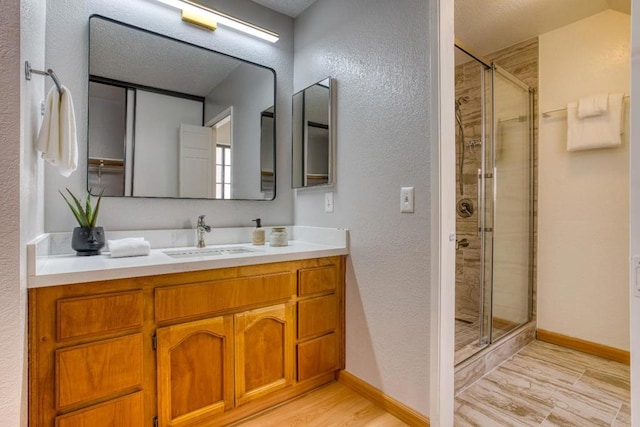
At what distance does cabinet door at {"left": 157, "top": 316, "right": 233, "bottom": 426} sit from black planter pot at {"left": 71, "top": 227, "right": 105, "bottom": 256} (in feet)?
1.77

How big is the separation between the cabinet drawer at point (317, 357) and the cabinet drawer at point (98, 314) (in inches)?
34.2

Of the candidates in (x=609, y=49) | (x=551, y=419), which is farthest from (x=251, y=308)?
(x=609, y=49)

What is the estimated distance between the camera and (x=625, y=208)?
2.24 m

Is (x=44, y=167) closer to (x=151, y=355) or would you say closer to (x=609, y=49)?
(x=151, y=355)

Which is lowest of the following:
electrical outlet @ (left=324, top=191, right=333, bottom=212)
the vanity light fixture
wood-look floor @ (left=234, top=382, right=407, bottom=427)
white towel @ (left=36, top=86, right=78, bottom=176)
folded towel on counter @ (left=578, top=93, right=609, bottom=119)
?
wood-look floor @ (left=234, top=382, right=407, bottom=427)

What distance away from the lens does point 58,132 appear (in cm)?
129

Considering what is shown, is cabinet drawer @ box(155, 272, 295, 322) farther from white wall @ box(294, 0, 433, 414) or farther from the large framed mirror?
the large framed mirror

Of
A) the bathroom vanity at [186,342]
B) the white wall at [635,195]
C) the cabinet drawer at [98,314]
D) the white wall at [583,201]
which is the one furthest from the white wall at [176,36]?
the white wall at [583,201]

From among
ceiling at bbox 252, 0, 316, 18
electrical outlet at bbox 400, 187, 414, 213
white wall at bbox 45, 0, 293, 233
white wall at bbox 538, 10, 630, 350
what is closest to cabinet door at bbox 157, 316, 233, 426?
white wall at bbox 45, 0, 293, 233

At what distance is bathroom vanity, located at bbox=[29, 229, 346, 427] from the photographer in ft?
3.93

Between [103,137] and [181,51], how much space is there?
0.69 metres

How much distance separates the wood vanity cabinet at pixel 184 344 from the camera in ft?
3.92

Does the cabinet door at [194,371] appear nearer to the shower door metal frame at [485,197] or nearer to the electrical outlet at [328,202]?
the electrical outlet at [328,202]

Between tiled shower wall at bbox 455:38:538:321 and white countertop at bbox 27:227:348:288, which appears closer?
white countertop at bbox 27:227:348:288
